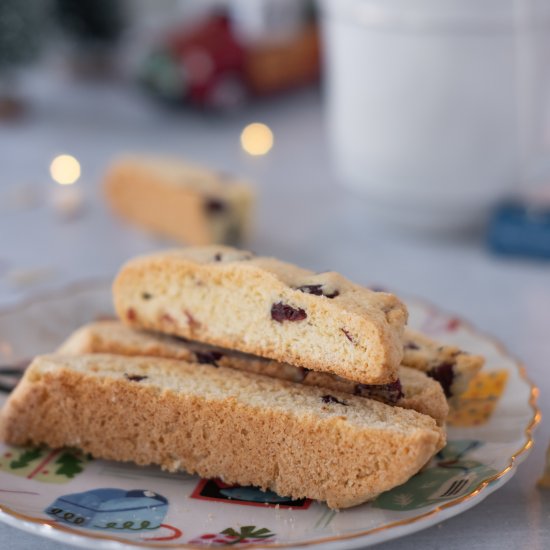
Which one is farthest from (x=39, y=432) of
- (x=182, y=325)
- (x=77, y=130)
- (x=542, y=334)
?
(x=77, y=130)

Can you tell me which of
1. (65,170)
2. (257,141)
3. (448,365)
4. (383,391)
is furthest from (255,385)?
(257,141)

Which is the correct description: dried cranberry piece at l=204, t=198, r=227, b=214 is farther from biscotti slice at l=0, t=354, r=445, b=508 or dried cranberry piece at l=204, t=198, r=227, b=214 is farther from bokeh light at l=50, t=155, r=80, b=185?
biscotti slice at l=0, t=354, r=445, b=508

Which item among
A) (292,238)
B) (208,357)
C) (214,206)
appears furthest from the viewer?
(292,238)

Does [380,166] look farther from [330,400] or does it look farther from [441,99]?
[330,400]

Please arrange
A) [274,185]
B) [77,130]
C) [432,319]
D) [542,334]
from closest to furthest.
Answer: [432,319], [542,334], [274,185], [77,130]

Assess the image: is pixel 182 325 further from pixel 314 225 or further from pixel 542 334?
pixel 314 225

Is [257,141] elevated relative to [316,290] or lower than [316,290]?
elevated
